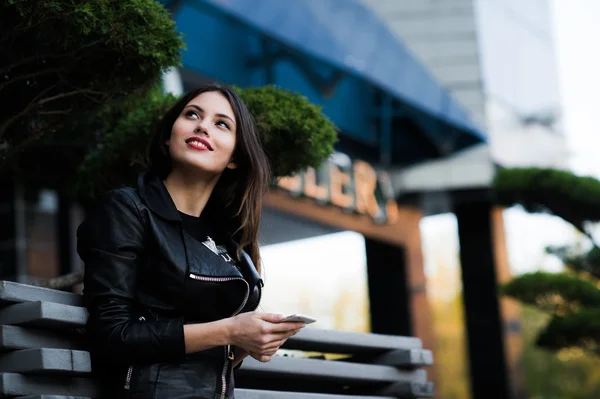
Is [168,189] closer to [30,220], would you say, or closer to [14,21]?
[14,21]

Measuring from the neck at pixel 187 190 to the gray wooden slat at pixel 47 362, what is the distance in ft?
1.77

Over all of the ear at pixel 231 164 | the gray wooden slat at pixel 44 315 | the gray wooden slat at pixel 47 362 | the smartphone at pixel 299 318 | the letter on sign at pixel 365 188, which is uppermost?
the letter on sign at pixel 365 188

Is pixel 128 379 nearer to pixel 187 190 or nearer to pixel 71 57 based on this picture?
pixel 187 190

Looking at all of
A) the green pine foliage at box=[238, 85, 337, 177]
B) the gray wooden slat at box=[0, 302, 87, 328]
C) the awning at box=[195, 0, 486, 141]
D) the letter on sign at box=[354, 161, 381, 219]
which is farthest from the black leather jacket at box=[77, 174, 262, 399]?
the letter on sign at box=[354, 161, 381, 219]

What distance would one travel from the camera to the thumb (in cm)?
292

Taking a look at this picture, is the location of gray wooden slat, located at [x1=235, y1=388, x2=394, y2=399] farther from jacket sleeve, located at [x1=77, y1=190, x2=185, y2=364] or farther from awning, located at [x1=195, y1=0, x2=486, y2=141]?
awning, located at [x1=195, y1=0, x2=486, y2=141]

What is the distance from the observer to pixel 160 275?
3043mm

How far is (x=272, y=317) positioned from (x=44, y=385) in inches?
29.3

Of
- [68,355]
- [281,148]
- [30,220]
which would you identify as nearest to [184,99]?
[68,355]

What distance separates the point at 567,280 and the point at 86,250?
8214mm

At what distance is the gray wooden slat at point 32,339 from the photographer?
10.3ft

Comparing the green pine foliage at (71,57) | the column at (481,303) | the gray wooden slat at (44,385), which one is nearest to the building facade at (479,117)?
the column at (481,303)

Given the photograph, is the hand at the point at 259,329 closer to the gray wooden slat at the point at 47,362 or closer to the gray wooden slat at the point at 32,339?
the gray wooden slat at the point at 47,362

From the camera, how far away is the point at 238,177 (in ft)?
11.5
